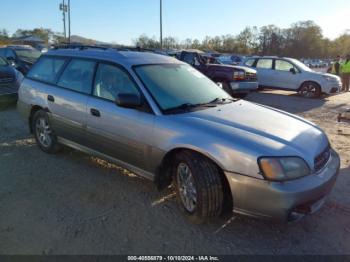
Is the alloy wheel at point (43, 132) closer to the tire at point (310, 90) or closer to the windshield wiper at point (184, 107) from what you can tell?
the windshield wiper at point (184, 107)

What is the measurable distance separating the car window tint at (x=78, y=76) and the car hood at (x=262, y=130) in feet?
5.41

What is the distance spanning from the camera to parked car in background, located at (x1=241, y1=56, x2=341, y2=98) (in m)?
13.6

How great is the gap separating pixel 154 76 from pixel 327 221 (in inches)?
97.2

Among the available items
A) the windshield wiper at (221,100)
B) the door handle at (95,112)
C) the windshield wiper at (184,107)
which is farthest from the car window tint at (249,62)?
the door handle at (95,112)

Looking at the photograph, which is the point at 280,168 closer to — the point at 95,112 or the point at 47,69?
the point at 95,112

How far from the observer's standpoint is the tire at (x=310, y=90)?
13745 millimetres

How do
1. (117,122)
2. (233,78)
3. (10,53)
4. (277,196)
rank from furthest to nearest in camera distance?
1. (10,53)
2. (233,78)
3. (117,122)
4. (277,196)

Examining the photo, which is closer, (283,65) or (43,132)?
(43,132)

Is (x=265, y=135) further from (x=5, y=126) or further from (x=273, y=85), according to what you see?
(x=273, y=85)

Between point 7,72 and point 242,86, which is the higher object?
point 7,72

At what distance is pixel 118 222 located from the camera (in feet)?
11.6

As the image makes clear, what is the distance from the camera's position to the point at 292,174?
9.89ft

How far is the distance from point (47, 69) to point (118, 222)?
3.05 meters

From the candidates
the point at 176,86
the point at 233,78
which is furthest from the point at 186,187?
the point at 233,78
